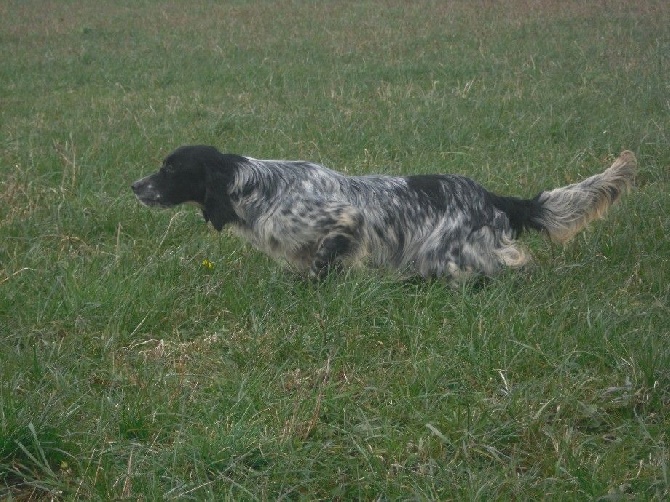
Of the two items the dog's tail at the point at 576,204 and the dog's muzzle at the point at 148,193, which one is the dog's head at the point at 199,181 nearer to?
the dog's muzzle at the point at 148,193

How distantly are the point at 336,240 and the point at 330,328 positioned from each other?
1023mm

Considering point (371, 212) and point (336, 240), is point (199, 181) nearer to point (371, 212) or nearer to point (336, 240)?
point (336, 240)

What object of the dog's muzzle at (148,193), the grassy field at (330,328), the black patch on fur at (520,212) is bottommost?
the grassy field at (330,328)

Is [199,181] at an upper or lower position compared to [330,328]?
upper

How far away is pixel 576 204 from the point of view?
5.53 metres

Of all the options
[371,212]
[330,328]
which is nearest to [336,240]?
[371,212]

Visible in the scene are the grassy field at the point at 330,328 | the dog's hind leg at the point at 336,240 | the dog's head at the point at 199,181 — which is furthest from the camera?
the dog's head at the point at 199,181

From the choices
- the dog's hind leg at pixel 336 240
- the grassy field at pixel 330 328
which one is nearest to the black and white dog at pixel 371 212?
the dog's hind leg at pixel 336 240

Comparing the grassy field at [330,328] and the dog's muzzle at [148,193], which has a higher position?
the dog's muzzle at [148,193]

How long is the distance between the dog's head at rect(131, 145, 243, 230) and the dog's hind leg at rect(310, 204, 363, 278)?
1.86 ft

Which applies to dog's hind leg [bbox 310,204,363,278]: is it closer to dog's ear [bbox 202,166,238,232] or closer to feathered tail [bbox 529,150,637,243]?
dog's ear [bbox 202,166,238,232]

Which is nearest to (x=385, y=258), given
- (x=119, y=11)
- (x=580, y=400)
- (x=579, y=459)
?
→ (x=580, y=400)

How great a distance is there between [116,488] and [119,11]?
16.7m

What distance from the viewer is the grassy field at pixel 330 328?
3.38 metres
